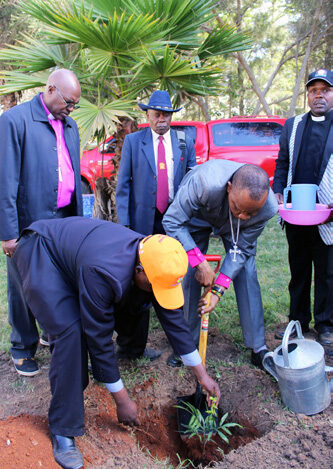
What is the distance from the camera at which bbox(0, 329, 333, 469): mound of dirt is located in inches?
91.7

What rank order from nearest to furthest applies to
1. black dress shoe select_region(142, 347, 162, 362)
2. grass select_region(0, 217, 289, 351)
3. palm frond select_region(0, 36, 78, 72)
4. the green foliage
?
the green foliage, black dress shoe select_region(142, 347, 162, 362), grass select_region(0, 217, 289, 351), palm frond select_region(0, 36, 78, 72)

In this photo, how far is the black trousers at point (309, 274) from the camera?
3.42m

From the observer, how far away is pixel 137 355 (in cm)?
338

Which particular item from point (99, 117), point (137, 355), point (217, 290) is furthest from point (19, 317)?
point (99, 117)

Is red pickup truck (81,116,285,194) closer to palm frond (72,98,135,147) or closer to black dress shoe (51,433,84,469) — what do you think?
palm frond (72,98,135,147)

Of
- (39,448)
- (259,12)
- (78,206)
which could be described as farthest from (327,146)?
(259,12)

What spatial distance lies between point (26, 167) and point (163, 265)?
1524mm

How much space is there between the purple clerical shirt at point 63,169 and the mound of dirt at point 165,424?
1392 mm

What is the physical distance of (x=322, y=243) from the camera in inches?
133

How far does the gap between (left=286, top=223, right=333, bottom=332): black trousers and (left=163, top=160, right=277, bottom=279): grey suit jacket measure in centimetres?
69

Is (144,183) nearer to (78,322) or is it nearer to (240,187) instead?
(240,187)

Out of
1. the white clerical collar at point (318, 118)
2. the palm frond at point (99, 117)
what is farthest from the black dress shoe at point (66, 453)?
the white clerical collar at point (318, 118)

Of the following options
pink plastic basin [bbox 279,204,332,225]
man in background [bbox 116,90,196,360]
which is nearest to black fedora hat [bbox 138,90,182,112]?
man in background [bbox 116,90,196,360]

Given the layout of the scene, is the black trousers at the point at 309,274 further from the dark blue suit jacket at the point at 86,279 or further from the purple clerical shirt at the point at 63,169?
the purple clerical shirt at the point at 63,169
